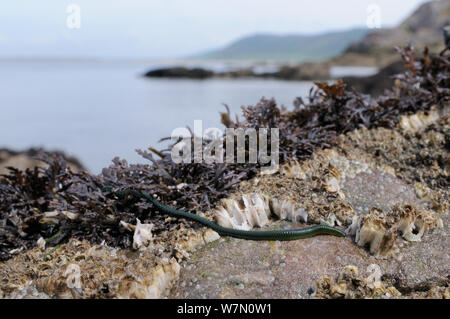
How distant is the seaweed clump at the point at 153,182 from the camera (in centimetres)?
324

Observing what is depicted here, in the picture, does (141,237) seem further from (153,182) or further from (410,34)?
(410,34)

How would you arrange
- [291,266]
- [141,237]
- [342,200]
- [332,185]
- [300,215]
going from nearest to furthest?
[291,266] < [141,237] < [300,215] < [342,200] < [332,185]

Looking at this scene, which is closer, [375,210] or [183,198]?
[375,210]

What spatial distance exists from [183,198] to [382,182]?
1.80m

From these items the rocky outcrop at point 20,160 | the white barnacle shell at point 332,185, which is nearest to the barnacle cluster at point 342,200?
the white barnacle shell at point 332,185

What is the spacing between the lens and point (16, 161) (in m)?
7.66

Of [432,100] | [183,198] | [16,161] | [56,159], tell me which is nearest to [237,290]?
[183,198]

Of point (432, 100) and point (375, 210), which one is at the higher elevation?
point (432, 100)

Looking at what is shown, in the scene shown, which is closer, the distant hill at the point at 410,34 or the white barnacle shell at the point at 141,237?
the white barnacle shell at the point at 141,237

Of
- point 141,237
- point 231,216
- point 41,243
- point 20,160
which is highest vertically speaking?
point 231,216

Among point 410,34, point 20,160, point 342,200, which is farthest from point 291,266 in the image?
point 410,34

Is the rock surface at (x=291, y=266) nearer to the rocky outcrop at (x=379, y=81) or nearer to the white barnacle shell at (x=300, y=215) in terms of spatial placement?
the white barnacle shell at (x=300, y=215)

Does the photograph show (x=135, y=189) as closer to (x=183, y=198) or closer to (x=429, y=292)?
(x=183, y=198)

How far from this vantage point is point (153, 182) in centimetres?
344
